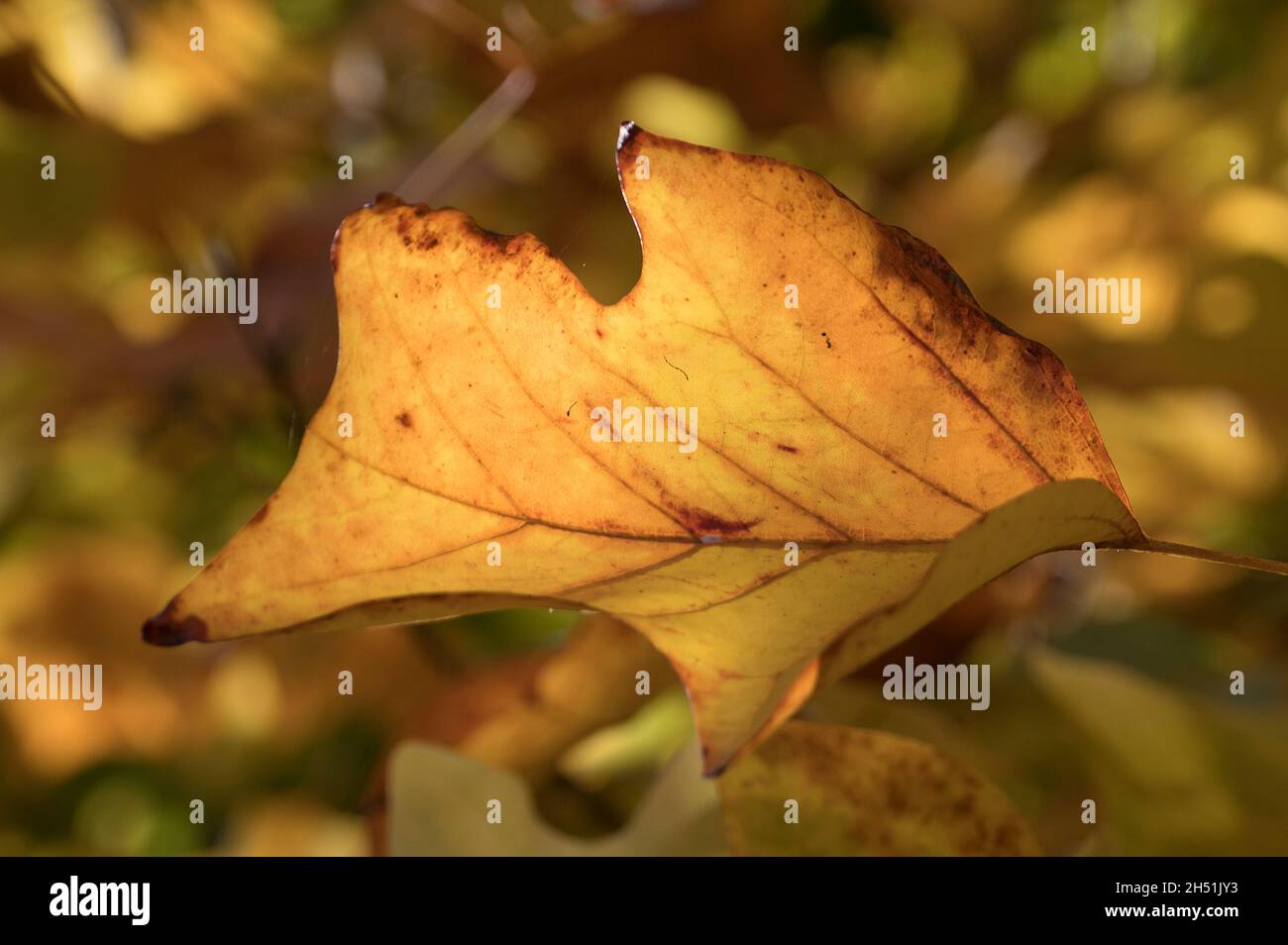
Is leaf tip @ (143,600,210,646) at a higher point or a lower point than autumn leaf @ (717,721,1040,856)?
higher

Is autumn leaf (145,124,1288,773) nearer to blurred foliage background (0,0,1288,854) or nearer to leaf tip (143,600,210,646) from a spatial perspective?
leaf tip (143,600,210,646)

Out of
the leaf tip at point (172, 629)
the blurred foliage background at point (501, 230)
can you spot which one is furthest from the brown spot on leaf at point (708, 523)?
the blurred foliage background at point (501, 230)

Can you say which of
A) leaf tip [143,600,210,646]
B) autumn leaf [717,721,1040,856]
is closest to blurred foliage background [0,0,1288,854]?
autumn leaf [717,721,1040,856]

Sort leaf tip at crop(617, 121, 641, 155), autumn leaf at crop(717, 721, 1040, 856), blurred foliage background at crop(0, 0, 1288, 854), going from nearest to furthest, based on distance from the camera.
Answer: leaf tip at crop(617, 121, 641, 155), autumn leaf at crop(717, 721, 1040, 856), blurred foliage background at crop(0, 0, 1288, 854)

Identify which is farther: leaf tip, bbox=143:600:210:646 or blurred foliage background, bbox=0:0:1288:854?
blurred foliage background, bbox=0:0:1288:854

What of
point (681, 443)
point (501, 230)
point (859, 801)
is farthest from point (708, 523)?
point (501, 230)

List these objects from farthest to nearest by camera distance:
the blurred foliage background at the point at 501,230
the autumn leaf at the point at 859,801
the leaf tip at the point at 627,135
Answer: the blurred foliage background at the point at 501,230 → the autumn leaf at the point at 859,801 → the leaf tip at the point at 627,135

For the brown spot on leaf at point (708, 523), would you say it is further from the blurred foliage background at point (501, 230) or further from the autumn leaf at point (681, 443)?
the blurred foliage background at point (501, 230)
